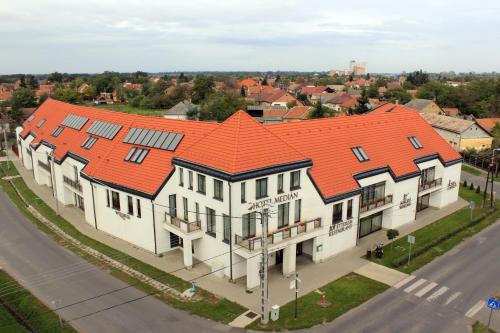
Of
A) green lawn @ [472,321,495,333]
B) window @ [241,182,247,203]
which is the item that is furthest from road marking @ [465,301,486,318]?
window @ [241,182,247,203]

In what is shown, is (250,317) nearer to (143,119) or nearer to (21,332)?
(21,332)

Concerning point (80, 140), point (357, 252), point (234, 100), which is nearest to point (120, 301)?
point (357, 252)

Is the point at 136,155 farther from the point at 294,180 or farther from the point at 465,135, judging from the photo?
the point at 465,135

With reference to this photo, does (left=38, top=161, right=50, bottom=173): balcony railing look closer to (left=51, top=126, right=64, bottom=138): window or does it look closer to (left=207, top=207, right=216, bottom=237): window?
(left=51, top=126, right=64, bottom=138): window

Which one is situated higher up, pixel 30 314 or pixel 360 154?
pixel 360 154

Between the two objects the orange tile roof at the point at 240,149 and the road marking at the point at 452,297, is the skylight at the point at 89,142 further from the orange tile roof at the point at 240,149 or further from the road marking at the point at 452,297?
the road marking at the point at 452,297

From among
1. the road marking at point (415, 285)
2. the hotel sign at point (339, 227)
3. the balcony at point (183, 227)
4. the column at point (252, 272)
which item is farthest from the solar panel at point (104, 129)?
the road marking at point (415, 285)

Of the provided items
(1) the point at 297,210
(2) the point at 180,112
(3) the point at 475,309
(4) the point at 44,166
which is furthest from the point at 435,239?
(2) the point at 180,112
